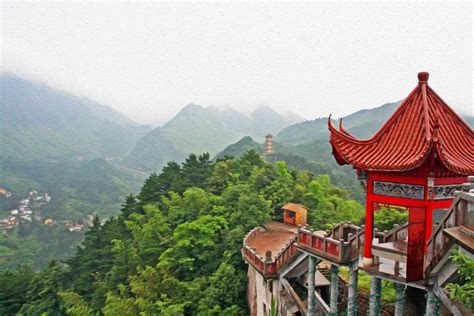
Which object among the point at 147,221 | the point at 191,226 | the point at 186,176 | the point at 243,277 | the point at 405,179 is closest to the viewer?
the point at 405,179

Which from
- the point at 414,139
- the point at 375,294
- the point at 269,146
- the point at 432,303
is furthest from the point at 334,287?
the point at 269,146

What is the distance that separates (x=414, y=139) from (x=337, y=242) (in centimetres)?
435

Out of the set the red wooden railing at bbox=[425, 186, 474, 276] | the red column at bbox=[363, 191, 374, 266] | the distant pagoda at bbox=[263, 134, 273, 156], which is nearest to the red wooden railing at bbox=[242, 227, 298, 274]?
the red column at bbox=[363, 191, 374, 266]

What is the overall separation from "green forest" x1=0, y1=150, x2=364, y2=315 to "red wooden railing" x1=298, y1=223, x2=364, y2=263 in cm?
750

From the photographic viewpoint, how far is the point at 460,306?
839cm

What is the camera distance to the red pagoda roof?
945 cm

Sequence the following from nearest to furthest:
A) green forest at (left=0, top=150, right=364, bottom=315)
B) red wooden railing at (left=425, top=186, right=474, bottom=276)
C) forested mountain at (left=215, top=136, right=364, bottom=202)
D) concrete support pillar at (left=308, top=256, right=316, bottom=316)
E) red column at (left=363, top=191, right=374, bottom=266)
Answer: red wooden railing at (left=425, top=186, right=474, bottom=276) → red column at (left=363, top=191, right=374, bottom=266) → concrete support pillar at (left=308, top=256, right=316, bottom=316) → green forest at (left=0, top=150, right=364, bottom=315) → forested mountain at (left=215, top=136, right=364, bottom=202)

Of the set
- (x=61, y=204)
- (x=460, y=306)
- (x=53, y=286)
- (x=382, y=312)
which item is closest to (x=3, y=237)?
(x=61, y=204)

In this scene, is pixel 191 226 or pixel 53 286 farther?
pixel 53 286

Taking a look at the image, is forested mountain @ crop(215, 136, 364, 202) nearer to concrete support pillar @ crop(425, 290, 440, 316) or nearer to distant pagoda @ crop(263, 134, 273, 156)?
distant pagoda @ crop(263, 134, 273, 156)

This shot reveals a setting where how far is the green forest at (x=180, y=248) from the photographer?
2116 centimetres

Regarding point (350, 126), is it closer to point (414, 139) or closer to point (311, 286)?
point (311, 286)

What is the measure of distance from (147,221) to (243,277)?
12.9m

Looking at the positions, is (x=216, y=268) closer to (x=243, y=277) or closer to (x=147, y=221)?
(x=243, y=277)
